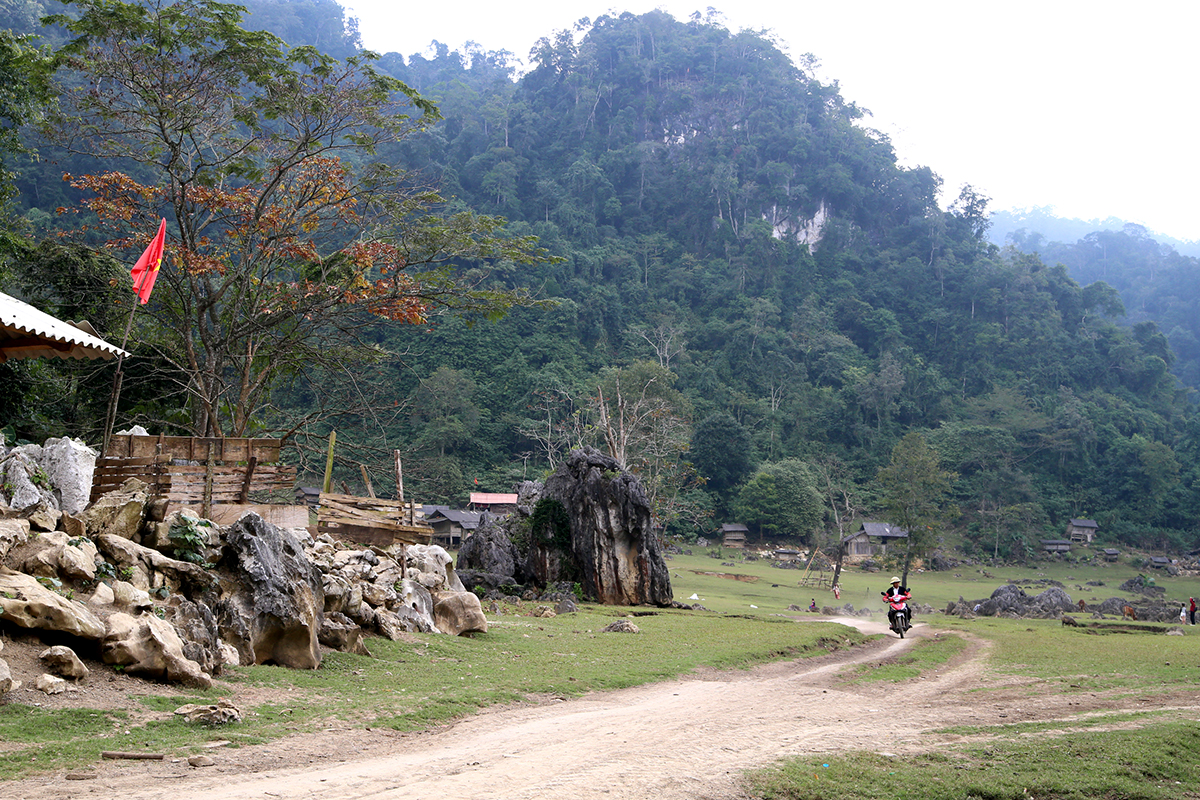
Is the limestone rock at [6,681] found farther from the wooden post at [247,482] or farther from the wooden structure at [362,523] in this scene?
the wooden structure at [362,523]

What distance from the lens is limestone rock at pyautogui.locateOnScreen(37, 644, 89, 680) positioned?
7.43 meters

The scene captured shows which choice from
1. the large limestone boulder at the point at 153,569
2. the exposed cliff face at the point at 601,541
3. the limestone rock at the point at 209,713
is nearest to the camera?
the limestone rock at the point at 209,713

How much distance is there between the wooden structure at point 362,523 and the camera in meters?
18.1

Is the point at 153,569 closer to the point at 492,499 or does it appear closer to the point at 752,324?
the point at 492,499

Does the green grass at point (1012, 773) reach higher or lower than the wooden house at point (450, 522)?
higher

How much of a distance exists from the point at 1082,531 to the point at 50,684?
3287 inches

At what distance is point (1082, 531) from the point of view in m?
72.3

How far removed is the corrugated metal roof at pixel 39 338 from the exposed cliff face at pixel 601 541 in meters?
20.7

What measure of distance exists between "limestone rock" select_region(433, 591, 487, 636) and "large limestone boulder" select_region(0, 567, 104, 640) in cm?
744

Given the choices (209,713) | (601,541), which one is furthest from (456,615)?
(601,541)

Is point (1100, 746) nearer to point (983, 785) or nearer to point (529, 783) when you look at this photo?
point (983, 785)

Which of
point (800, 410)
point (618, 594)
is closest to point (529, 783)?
point (618, 594)

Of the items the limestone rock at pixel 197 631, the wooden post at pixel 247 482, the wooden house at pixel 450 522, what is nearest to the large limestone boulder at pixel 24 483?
the limestone rock at pixel 197 631

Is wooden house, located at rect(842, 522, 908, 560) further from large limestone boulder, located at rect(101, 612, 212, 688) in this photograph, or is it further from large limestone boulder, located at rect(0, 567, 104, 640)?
large limestone boulder, located at rect(0, 567, 104, 640)
